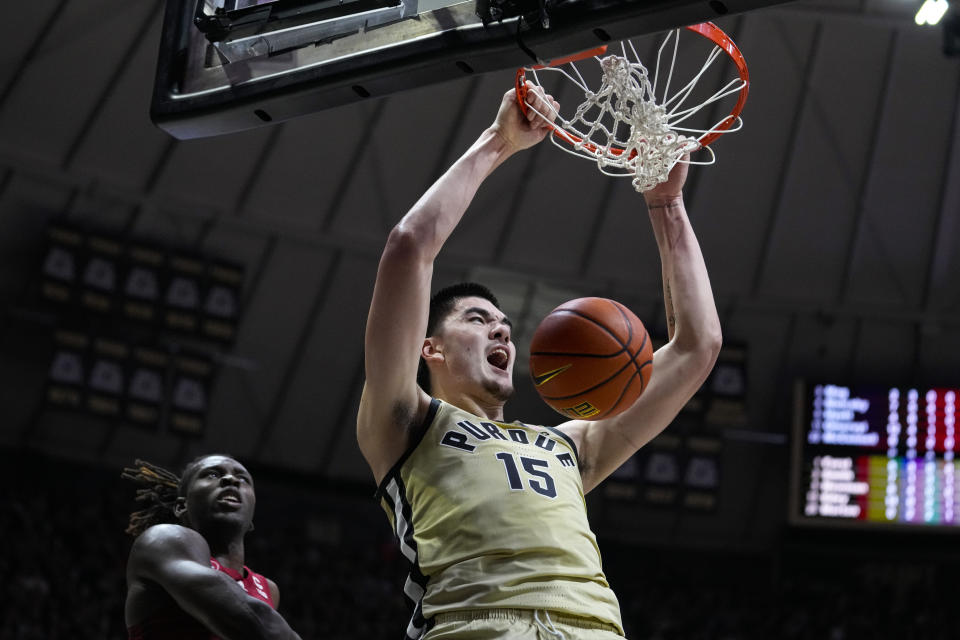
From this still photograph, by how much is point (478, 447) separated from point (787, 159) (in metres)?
10.5

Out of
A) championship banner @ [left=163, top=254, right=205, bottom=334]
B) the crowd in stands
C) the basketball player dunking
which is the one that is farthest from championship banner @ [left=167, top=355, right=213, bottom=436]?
the basketball player dunking

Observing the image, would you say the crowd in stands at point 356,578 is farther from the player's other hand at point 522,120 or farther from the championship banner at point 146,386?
the player's other hand at point 522,120

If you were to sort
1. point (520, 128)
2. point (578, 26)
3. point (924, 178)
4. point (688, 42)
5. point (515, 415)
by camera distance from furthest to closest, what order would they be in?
1. point (515, 415)
2. point (924, 178)
3. point (688, 42)
4. point (520, 128)
5. point (578, 26)

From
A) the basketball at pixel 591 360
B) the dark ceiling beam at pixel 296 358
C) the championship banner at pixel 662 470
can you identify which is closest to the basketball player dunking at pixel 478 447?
the basketball at pixel 591 360

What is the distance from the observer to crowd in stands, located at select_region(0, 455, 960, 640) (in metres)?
12.4

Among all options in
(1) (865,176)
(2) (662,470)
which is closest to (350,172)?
(2) (662,470)

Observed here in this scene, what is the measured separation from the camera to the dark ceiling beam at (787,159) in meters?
12.4

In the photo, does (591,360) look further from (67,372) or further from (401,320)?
(67,372)

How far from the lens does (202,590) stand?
365 centimetres

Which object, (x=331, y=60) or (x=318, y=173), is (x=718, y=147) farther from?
(x=331, y=60)

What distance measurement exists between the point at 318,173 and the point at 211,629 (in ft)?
32.7

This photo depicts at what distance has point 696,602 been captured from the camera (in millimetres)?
15719

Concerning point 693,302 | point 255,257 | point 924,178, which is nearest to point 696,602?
point 924,178

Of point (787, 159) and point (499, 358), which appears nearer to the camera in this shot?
point (499, 358)
